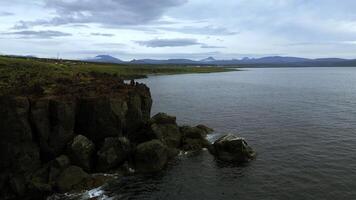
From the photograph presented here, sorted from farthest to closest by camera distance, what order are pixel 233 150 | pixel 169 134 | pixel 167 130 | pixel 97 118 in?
1. pixel 167 130
2. pixel 169 134
3. pixel 233 150
4. pixel 97 118

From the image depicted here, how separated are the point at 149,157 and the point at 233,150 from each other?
12.8 metres

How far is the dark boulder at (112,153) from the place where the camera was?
52031 millimetres

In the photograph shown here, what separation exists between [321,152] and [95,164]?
32.3 meters

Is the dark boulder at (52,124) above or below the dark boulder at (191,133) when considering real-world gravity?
above

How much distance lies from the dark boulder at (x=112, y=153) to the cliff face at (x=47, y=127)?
103 inches

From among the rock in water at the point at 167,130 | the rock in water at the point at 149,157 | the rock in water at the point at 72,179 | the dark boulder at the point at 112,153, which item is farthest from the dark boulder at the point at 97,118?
the rock in water at the point at 72,179

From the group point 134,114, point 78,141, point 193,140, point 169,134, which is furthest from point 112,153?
point 193,140

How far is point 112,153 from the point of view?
5284 cm

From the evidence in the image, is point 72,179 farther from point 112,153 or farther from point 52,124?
point 52,124

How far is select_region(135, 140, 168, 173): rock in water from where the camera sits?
176ft

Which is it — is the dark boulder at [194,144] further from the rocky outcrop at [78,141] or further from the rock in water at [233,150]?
the rock in water at [233,150]

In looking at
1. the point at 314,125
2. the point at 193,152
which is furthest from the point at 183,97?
the point at 193,152

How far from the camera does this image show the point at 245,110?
10069 centimetres

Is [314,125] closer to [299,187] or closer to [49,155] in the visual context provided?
[299,187]
